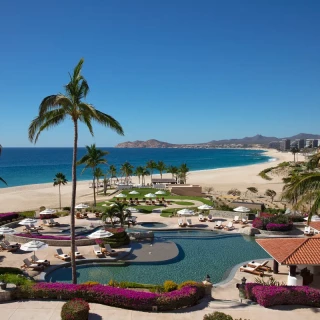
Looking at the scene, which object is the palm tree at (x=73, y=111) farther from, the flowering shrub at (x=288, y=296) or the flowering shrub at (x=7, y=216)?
the flowering shrub at (x=7, y=216)

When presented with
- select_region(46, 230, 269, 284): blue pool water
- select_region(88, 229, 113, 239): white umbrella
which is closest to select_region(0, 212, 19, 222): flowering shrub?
select_region(88, 229, 113, 239): white umbrella

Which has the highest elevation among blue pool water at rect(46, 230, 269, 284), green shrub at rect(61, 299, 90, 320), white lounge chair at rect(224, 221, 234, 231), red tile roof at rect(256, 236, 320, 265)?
red tile roof at rect(256, 236, 320, 265)

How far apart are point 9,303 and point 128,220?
17.1m

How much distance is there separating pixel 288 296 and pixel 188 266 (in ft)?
25.6

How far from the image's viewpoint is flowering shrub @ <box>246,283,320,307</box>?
1220 cm

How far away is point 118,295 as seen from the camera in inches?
475

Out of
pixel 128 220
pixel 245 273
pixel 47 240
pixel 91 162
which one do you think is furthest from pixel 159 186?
pixel 245 273

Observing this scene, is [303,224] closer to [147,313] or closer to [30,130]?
[147,313]

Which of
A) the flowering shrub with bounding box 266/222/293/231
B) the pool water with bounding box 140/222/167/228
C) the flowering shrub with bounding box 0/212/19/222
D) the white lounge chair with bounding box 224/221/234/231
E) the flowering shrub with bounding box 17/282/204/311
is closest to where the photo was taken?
the flowering shrub with bounding box 17/282/204/311

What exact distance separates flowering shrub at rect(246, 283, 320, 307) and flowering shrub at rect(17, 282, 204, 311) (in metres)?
2.62

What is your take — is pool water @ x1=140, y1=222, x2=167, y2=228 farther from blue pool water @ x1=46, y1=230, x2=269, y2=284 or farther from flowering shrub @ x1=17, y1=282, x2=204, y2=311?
flowering shrub @ x1=17, y1=282, x2=204, y2=311

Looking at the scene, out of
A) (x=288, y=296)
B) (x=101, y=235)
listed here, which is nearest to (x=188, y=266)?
(x=101, y=235)

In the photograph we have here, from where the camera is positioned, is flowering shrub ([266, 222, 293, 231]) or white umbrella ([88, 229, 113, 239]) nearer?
white umbrella ([88, 229, 113, 239])

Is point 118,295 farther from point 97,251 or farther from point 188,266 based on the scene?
point 97,251
